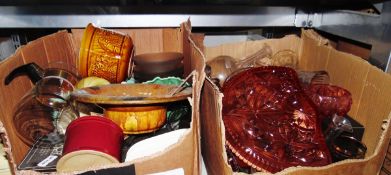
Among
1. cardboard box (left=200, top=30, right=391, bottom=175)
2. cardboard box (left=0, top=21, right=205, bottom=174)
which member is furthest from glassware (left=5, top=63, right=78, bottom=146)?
cardboard box (left=200, top=30, right=391, bottom=175)

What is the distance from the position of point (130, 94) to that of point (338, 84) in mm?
558

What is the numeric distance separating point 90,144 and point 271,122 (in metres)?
0.36

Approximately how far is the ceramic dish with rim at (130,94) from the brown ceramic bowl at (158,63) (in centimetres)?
17

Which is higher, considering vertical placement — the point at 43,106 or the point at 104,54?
the point at 104,54

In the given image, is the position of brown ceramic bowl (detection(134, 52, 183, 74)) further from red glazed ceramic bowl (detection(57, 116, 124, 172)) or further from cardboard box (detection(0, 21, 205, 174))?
red glazed ceramic bowl (detection(57, 116, 124, 172))

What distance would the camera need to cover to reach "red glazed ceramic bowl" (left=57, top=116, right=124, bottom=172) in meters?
0.47

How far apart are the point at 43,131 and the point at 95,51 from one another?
0.77 ft

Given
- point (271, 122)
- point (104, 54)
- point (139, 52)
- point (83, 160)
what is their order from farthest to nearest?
point (139, 52)
point (104, 54)
point (271, 122)
point (83, 160)

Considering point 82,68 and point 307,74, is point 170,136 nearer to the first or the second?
point 82,68

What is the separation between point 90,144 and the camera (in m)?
0.48

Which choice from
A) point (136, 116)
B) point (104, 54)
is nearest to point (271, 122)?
point (136, 116)

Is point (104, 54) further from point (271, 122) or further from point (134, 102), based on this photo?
point (271, 122)

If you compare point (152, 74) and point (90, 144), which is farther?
point (152, 74)

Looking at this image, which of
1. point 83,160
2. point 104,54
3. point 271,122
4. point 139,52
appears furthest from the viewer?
point 139,52
